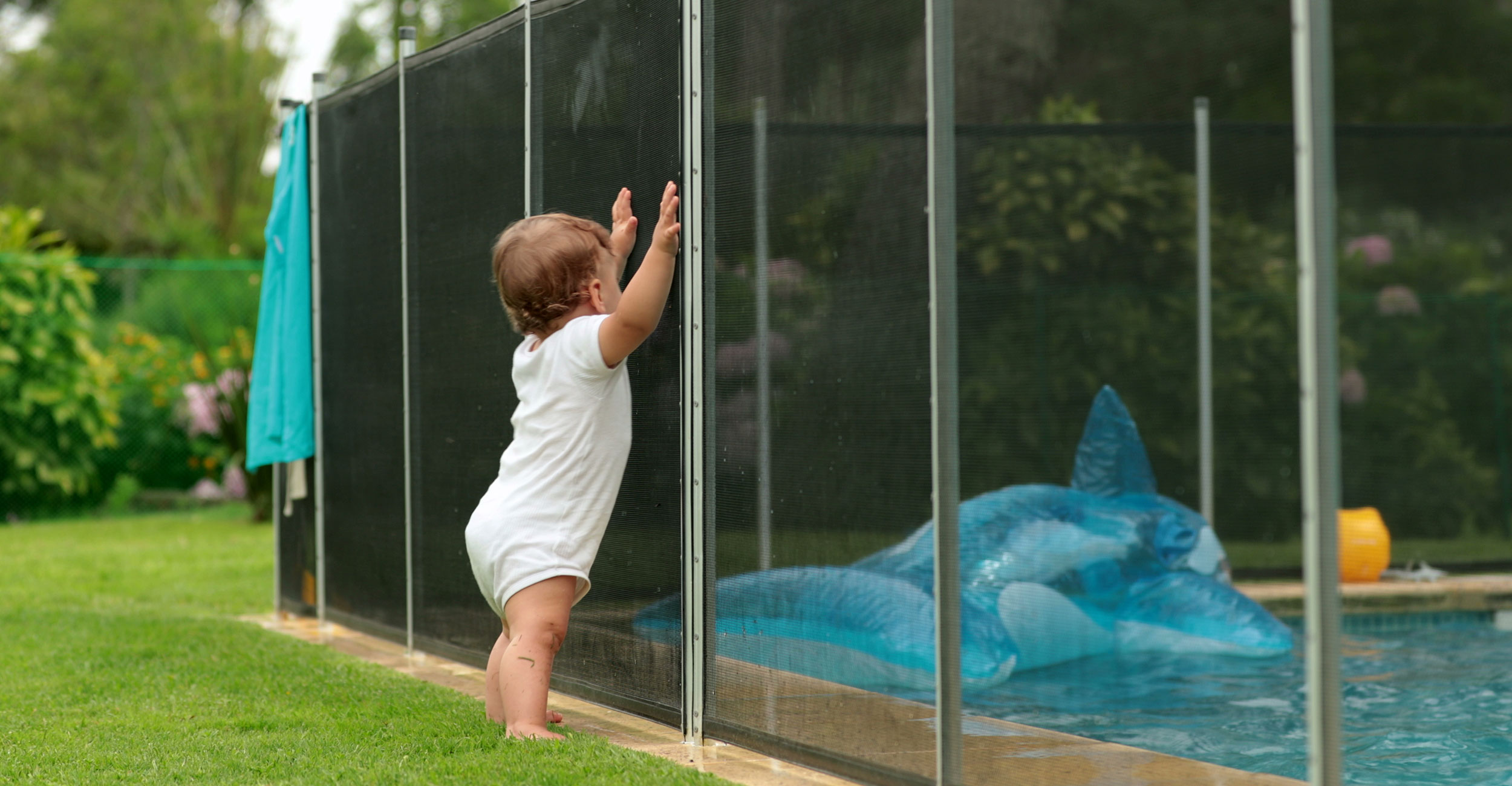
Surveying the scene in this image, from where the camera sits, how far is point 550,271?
3.37 m

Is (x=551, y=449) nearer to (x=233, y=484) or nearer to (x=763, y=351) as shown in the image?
(x=763, y=351)

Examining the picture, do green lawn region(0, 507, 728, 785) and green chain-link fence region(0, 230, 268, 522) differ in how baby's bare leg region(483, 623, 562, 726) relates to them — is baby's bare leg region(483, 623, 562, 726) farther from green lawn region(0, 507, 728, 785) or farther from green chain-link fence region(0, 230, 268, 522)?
green chain-link fence region(0, 230, 268, 522)

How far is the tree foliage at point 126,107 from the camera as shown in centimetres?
2117

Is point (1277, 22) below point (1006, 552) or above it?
above

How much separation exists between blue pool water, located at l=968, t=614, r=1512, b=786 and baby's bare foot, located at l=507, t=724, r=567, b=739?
1.60 m

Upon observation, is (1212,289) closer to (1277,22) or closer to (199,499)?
(1277,22)

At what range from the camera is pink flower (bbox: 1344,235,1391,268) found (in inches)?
388

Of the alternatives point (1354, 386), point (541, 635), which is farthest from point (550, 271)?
point (1354, 386)

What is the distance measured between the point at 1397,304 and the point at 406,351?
7020 mm

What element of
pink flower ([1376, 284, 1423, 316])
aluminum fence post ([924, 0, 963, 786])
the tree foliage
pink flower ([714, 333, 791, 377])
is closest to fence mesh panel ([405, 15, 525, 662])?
pink flower ([714, 333, 791, 377])

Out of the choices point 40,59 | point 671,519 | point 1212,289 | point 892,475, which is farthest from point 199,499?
point 40,59

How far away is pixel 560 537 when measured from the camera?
332 cm

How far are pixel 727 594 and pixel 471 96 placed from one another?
2.04 m

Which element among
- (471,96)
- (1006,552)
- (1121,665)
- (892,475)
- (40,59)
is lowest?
(1121,665)
